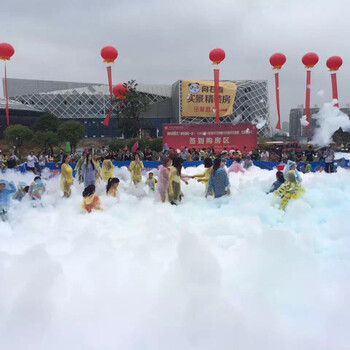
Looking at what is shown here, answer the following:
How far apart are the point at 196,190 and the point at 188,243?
4.24 m

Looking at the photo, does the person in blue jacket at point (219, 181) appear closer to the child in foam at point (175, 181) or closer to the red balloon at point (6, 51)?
the child in foam at point (175, 181)

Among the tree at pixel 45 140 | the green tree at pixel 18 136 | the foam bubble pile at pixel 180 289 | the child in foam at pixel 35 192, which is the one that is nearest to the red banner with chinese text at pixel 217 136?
the child in foam at pixel 35 192

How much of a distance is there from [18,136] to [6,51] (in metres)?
16.4

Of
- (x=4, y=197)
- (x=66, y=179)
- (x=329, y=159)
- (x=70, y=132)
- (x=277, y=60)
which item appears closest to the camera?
(x=4, y=197)

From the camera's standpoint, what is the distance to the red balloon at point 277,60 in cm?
1520

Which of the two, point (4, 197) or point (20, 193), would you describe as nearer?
point (4, 197)

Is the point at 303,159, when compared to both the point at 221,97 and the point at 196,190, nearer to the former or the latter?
the point at 196,190

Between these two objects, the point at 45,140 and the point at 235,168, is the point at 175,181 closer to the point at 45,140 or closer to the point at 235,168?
the point at 235,168

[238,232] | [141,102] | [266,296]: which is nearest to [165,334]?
[266,296]

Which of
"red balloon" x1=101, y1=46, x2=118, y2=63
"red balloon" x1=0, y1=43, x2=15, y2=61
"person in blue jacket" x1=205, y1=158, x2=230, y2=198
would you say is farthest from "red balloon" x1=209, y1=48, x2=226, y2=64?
"person in blue jacket" x1=205, y1=158, x2=230, y2=198

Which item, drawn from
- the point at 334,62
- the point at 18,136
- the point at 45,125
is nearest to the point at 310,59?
the point at 334,62

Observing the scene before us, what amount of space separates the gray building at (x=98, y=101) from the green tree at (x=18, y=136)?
2184 cm

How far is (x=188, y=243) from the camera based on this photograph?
3.19 m

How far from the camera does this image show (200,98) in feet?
154
